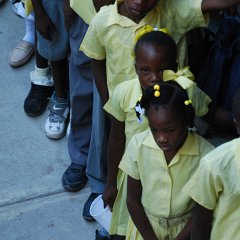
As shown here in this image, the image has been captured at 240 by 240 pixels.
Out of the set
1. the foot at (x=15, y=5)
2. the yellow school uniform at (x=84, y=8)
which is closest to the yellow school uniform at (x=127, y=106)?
the yellow school uniform at (x=84, y=8)

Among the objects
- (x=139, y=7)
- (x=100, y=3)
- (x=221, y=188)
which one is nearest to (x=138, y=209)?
(x=221, y=188)

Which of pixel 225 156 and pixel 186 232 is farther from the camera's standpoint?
pixel 186 232

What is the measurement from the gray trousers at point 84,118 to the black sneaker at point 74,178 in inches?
1.6

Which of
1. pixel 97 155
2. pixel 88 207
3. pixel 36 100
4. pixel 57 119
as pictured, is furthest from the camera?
pixel 36 100

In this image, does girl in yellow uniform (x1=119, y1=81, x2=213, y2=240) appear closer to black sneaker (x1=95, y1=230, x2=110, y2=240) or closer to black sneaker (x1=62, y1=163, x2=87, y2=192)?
black sneaker (x1=95, y1=230, x2=110, y2=240)

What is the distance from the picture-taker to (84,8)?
2887 mm

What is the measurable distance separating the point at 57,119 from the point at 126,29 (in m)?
1.44

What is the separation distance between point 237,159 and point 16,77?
2.82 metres

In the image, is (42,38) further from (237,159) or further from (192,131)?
(237,159)

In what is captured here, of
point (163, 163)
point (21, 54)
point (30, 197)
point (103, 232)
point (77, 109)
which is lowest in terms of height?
point (30, 197)

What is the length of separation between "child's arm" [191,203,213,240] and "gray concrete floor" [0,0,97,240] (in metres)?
1.24

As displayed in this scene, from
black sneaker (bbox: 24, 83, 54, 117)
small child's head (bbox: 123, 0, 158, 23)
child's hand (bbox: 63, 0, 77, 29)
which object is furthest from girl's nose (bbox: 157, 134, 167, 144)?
black sneaker (bbox: 24, 83, 54, 117)

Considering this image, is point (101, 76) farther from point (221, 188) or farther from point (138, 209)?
point (221, 188)

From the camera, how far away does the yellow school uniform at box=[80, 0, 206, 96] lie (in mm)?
2463
